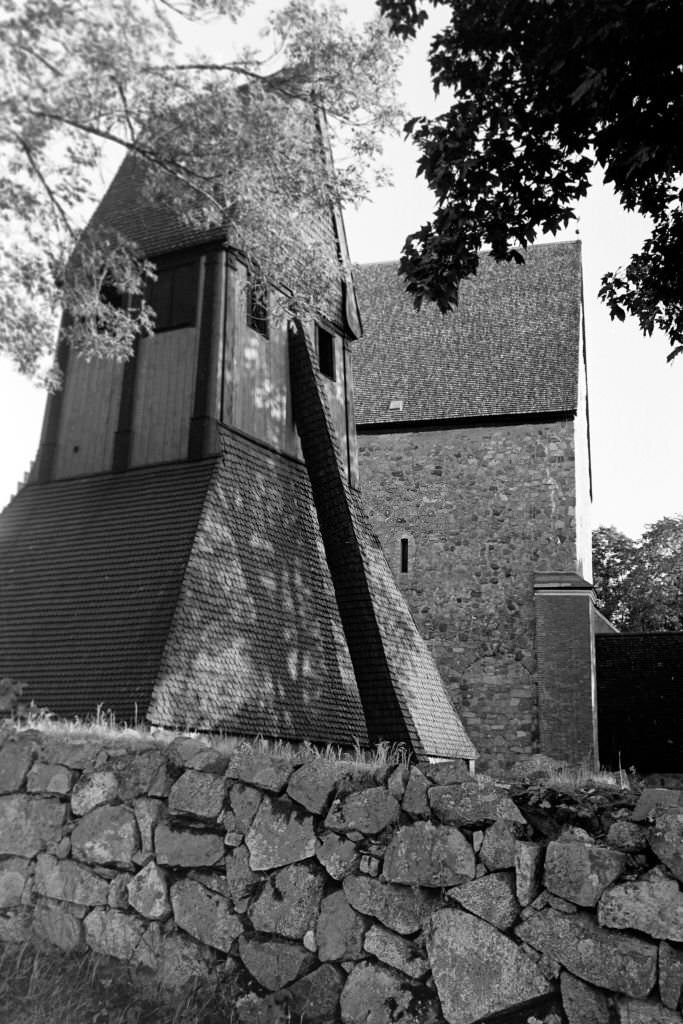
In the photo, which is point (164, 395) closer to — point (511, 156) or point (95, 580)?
point (95, 580)

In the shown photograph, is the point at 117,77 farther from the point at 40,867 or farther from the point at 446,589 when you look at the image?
the point at 446,589

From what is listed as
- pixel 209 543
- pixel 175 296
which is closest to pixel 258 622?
pixel 209 543

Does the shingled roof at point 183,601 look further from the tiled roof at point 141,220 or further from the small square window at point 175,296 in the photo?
the tiled roof at point 141,220

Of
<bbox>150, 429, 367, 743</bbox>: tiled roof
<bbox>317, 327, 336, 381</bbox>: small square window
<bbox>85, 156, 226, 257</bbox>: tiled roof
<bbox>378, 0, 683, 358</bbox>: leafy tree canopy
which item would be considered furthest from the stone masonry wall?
<bbox>378, 0, 683, 358</bbox>: leafy tree canopy

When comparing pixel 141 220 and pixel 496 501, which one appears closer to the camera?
pixel 141 220

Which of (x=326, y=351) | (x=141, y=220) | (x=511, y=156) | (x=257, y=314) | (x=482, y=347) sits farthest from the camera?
(x=482, y=347)

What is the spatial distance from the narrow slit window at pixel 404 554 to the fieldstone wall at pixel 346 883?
14283 mm

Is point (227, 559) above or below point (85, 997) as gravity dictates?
above

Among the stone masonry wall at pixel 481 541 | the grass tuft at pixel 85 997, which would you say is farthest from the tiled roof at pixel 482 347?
the grass tuft at pixel 85 997

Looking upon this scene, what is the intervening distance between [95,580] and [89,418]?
2.77 m

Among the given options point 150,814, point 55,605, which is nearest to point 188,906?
point 150,814

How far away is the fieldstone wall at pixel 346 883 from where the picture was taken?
4.33 metres

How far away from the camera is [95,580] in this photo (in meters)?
11.0

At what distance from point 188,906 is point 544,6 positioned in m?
7.28
